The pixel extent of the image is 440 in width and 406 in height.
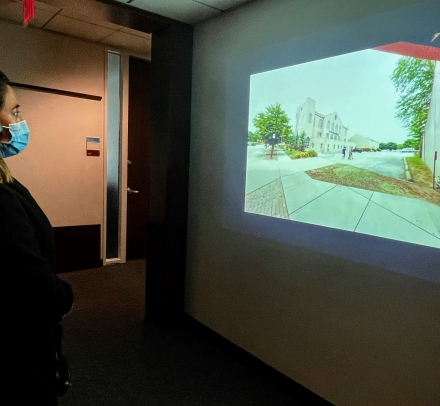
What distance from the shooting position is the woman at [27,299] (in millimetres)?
1017

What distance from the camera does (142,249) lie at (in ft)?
16.1

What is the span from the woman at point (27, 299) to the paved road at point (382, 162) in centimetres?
146

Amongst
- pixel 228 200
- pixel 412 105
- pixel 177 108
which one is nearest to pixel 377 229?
pixel 412 105

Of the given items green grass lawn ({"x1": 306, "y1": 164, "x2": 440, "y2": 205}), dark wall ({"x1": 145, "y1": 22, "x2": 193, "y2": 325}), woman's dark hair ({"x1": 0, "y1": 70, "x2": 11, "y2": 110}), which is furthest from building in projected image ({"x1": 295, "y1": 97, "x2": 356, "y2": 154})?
woman's dark hair ({"x1": 0, "y1": 70, "x2": 11, "y2": 110})

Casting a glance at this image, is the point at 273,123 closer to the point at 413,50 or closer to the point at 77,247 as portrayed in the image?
the point at 413,50

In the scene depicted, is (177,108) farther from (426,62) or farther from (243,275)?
(426,62)

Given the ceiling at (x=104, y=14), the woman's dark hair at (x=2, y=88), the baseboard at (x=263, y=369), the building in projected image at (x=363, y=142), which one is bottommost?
the baseboard at (x=263, y=369)

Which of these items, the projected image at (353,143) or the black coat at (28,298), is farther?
the projected image at (353,143)

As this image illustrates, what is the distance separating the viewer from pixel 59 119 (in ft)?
13.3

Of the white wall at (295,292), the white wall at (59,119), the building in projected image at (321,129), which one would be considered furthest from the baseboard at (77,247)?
the building in projected image at (321,129)

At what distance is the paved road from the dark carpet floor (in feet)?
4.60

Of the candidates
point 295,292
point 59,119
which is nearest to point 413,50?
point 295,292

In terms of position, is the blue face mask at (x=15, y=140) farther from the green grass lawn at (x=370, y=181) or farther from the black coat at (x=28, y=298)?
the green grass lawn at (x=370, y=181)

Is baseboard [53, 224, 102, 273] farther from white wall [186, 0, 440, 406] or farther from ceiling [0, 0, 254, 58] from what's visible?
ceiling [0, 0, 254, 58]
